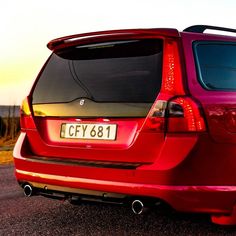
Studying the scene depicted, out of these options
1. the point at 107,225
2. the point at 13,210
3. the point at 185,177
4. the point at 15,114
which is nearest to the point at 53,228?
the point at 107,225

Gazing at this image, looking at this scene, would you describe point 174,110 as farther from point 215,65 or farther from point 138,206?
point 138,206

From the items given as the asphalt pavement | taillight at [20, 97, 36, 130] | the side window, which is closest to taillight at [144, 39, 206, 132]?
the side window

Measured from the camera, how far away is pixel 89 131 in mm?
4316

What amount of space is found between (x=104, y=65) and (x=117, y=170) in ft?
2.98

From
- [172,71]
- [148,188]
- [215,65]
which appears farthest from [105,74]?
[148,188]

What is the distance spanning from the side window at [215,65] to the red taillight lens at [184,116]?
0.85ft

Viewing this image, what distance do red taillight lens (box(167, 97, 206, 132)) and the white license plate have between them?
0.46 m

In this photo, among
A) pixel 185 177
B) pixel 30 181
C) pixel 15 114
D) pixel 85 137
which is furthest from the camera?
pixel 15 114

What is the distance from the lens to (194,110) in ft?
13.0

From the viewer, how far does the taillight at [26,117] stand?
4.78 metres

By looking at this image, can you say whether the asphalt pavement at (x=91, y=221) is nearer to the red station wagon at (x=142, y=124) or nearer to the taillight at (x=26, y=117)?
the red station wagon at (x=142, y=124)

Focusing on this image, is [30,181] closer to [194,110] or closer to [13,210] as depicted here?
[13,210]

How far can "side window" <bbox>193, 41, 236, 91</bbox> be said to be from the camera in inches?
166

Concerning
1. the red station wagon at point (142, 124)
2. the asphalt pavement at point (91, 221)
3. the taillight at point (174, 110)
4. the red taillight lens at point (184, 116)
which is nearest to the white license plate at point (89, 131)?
the red station wagon at point (142, 124)
